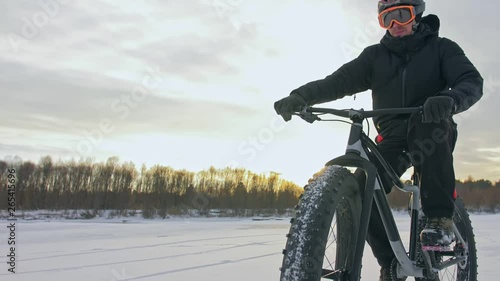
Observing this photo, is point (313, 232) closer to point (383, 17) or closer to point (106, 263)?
point (383, 17)

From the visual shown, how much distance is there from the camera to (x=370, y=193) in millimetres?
1864

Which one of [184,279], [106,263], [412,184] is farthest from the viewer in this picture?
[106,263]

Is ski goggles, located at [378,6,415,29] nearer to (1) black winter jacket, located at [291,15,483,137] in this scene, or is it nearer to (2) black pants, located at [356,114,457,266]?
(1) black winter jacket, located at [291,15,483,137]

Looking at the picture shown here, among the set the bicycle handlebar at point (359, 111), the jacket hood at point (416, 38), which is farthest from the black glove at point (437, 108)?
the jacket hood at point (416, 38)

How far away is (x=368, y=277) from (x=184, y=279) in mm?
2094

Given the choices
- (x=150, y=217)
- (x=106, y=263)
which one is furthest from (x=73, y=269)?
(x=150, y=217)

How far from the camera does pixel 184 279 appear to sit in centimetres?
486

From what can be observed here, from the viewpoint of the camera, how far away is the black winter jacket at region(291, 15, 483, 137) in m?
2.54

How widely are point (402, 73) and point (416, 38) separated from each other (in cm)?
23

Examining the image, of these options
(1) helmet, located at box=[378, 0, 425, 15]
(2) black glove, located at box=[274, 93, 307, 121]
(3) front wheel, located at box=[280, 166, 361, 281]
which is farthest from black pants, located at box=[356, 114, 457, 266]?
(1) helmet, located at box=[378, 0, 425, 15]

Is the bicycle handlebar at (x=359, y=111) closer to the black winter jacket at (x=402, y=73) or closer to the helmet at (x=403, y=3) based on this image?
the black winter jacket at (x=402, y=73)

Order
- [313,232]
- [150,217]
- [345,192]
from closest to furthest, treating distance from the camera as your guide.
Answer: [313,232] < [345,192] < [150,217]

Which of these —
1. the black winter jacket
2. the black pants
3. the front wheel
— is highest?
the black winter jacket

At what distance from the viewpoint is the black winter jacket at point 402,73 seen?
254 cm
